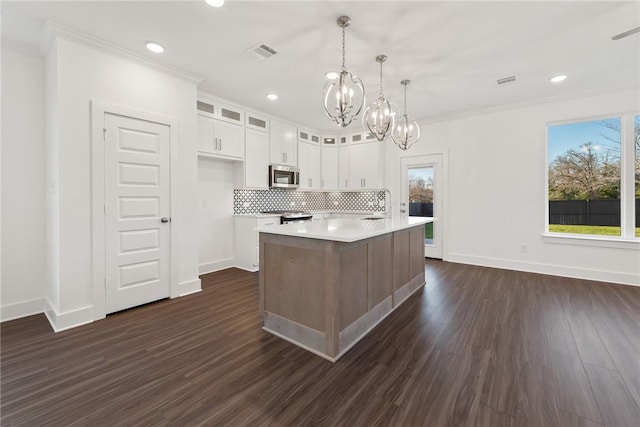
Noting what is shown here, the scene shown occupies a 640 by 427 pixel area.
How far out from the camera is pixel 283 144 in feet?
18.0

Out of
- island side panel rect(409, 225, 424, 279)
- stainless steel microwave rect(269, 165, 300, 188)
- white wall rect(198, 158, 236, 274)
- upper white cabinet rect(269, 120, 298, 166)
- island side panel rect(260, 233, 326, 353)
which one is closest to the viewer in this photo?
island side panel rect(260, 233, 326, 353)

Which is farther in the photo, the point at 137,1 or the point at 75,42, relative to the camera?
the point at 75,42

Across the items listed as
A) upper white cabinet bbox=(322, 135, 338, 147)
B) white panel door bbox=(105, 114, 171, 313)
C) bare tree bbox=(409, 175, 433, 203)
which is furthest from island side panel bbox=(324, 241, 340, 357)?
upper white cabinet bbox=(322, 135, 338, 147)

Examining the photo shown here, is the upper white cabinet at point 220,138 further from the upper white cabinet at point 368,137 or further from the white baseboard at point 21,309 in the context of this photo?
the upper white cabinet at point 368,137

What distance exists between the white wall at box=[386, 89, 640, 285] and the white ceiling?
607 mm

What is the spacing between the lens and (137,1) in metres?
2.23

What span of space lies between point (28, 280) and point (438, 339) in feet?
14.1

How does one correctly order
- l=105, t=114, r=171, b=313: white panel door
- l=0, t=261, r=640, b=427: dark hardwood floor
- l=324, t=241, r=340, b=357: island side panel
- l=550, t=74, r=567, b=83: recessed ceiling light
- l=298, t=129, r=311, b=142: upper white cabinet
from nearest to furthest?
l=0, t=261, r=640, b=427: dark hardwood floor < l=324, t=241, r=340, b=357: island side panel < l=105, t=114, r=171, b=313: white panel door < l=550, t=74, r=567, b=83: recessed ceiling light < l=298, t=129, r=311, b=142: upper white cabinet

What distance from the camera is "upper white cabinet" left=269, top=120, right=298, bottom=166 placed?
208 inches

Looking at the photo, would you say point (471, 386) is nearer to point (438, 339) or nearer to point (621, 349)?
point (438, 339)

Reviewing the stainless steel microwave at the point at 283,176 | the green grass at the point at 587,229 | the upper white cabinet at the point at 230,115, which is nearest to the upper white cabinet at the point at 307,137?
the stainless steel microwave at the point at 283,176

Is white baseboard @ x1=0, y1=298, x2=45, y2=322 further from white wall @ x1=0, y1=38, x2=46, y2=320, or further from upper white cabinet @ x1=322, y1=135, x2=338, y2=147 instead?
upper white cabinet @ x1=322, y1=135, x2=338, y2=147

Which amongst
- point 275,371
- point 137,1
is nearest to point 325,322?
point 275,371

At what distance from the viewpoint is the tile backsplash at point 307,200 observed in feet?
17.0
